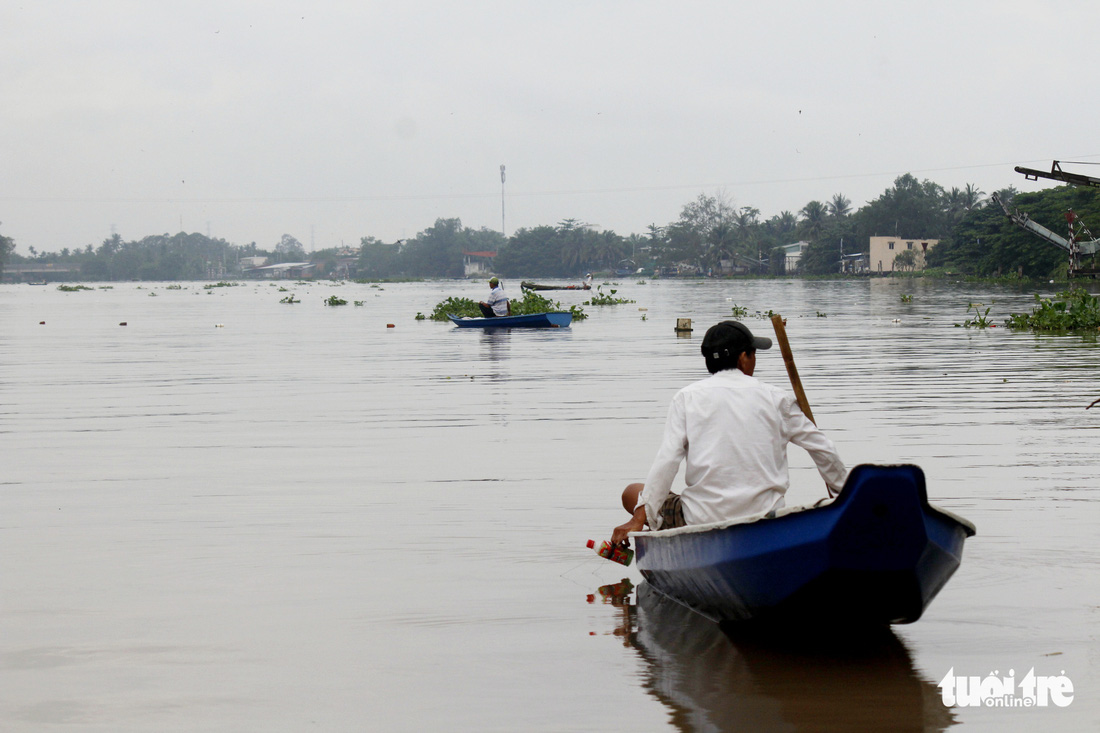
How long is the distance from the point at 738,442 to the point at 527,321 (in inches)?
1085

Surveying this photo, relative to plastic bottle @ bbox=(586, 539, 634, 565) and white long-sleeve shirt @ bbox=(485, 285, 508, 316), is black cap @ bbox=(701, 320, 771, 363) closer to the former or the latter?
plastic bottle @ bbox=(586, 539, 634, 565)

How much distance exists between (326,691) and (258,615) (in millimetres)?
1207

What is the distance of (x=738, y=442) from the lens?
5.33 meters

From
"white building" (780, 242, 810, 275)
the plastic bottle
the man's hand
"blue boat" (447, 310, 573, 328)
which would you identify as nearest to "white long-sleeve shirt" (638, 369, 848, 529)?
the man's hand

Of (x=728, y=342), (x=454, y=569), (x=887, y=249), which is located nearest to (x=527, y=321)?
(x=454, y=569)

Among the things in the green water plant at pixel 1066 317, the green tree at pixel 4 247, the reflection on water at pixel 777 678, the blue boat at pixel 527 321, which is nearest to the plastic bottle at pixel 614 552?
the reflection on water at pixel 777 678

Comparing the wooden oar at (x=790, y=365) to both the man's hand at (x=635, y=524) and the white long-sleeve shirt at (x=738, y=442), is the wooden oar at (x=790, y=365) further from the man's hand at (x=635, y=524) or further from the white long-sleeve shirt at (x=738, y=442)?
the man's hand at (x=635, y=524)

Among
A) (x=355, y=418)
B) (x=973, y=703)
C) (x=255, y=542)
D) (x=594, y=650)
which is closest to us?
(x=973, y=703)

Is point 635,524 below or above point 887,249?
below

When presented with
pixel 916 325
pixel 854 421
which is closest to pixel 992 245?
pixel 916 325

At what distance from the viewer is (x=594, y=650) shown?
555 cm

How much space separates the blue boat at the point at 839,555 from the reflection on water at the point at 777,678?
183 millimetres

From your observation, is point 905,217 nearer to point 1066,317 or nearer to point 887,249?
point 887,249

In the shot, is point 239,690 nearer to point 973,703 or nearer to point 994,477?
point 973,703
